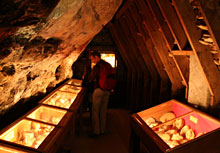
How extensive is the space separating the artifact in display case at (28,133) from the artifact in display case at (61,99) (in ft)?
3.39

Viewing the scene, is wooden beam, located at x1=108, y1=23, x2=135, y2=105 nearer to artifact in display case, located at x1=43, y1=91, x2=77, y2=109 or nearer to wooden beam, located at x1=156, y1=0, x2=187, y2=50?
artifact in display case, located at x1=43, y1=91, x2=77, y2=109

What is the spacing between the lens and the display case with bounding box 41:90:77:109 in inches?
151

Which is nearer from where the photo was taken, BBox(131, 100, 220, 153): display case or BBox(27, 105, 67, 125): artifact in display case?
BBox(131, 100, 220, 153): display case

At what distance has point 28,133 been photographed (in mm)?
2545

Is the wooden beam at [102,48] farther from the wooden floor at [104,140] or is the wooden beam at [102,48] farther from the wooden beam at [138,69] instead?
the wooden floor at [104,140]

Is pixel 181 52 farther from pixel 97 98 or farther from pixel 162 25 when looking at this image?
pixel 97 98

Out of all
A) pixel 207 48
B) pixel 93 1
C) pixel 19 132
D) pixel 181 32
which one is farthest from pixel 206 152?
pixel 93 1

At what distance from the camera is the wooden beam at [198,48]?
2.75 m

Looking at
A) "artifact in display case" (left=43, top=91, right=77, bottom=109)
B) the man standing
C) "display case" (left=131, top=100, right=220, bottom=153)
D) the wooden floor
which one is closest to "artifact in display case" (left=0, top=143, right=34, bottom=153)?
"display case" (left=131, top=100, right=220, bottom=153)

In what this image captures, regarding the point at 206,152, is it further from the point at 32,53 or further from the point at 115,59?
the point at 115,59

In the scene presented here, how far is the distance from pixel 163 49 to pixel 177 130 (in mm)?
1628

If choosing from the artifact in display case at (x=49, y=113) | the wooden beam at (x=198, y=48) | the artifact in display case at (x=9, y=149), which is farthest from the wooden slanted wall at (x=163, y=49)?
the artifact in display case at (x=9, y=149)

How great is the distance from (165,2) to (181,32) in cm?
52

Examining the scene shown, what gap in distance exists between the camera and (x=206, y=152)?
2.32 meters
